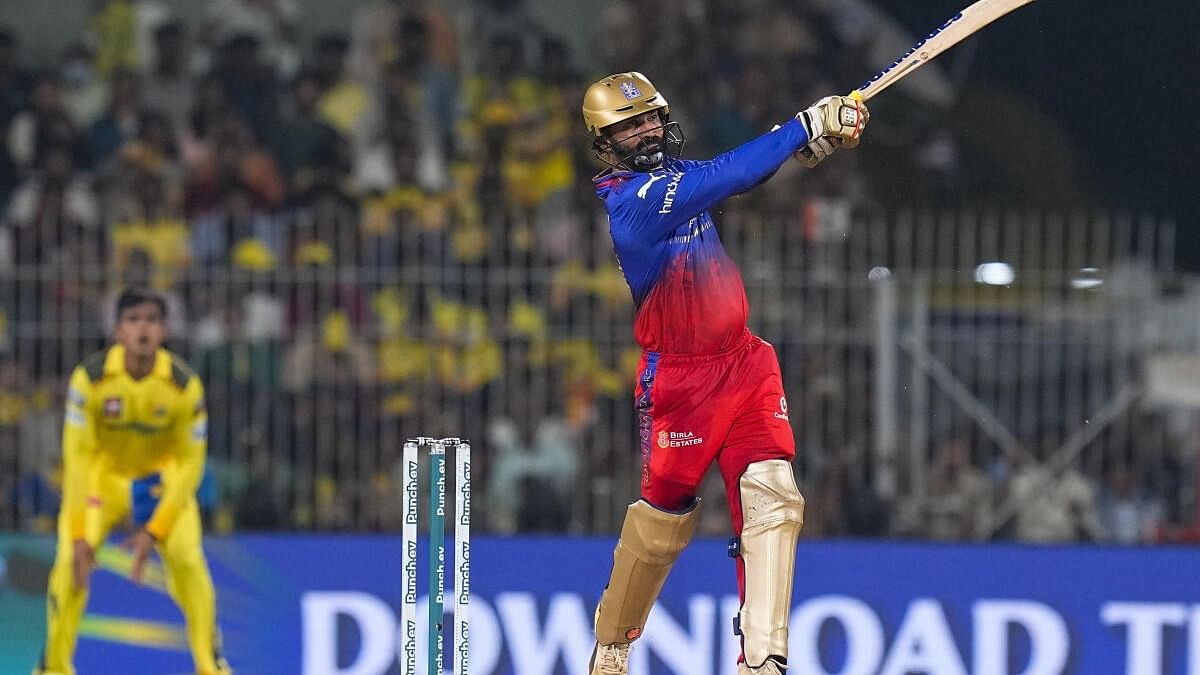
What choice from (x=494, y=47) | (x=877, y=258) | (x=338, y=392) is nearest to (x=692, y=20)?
(x=494, y=47)

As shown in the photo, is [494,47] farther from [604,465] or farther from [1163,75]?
[1163,75]

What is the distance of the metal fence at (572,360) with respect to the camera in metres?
12.2

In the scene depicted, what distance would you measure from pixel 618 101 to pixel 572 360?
16.9 feet

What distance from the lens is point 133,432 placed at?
1048 cm

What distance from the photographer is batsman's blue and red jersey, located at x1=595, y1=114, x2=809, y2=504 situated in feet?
25.0

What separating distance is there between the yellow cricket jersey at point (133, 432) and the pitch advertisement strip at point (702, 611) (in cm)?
38

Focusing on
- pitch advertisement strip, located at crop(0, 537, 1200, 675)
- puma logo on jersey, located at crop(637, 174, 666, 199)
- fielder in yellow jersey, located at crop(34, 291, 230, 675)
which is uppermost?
puma logo on jersey, located at crop(637, 174, 666, 199)

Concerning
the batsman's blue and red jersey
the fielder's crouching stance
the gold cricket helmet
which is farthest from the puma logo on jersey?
the gold cricket helmet

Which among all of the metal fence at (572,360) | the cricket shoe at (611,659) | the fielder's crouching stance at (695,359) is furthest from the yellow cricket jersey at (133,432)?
the fielder's crouching stance at (695,359)

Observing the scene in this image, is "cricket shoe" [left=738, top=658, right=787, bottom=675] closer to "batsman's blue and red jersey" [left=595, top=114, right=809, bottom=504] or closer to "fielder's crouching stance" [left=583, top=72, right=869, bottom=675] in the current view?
"fielder's crouching stance" [left=583, top=72, right=869, bottom=675]

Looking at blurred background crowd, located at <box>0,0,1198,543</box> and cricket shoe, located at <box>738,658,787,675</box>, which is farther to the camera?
blurred background crowd, located at <box>0,0,1198,543</box>

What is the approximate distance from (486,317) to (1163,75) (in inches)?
235

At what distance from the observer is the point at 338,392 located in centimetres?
1235

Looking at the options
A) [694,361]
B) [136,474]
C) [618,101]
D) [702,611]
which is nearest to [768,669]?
[694,361]
